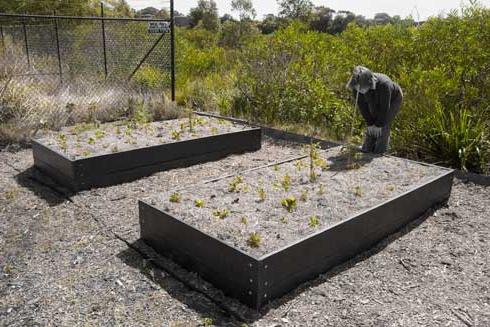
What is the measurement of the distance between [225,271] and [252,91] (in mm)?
5699

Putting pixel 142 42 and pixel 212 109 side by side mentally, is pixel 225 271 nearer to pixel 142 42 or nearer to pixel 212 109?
pixel 212 109

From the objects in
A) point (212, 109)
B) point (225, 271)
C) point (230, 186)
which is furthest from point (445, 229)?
point (212, 109)

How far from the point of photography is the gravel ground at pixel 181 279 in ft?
8.53

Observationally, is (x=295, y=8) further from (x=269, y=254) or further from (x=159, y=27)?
(x=269, y=254)

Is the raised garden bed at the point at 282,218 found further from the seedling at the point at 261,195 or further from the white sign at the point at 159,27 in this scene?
the white sign at the point at 159,27

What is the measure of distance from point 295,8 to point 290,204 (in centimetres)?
3269

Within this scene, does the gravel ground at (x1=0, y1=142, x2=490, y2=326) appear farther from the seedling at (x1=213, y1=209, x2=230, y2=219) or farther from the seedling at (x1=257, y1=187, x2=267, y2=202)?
the seedling at (x1=257, y1=187, x2=267, y2=202)

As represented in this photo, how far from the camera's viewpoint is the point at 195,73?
1137 centimetres

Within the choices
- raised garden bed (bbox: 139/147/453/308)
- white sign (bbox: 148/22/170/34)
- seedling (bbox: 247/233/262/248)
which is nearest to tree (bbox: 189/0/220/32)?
white sign (bbox: 148/22/170/34)

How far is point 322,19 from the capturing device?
32438mm

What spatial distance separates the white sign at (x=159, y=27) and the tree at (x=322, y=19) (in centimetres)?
2437

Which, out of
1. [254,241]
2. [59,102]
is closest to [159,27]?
[59,102]

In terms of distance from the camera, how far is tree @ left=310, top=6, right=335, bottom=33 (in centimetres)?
3140

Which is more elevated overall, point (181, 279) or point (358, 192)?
point (358, 192)
